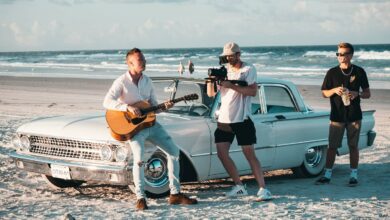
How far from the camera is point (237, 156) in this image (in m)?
8.05

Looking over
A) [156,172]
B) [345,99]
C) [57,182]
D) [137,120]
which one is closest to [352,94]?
[345,99]

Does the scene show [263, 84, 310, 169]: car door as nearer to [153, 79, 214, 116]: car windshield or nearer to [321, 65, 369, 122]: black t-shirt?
[321, 65, 369, 122]: black t-shirt

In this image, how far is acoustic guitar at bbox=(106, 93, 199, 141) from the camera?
679 centimetres

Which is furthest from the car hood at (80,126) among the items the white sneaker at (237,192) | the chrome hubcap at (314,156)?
the chrome hubcap at (314,156)

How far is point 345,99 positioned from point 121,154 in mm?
2887

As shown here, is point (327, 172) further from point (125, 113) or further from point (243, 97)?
point (125, 113)

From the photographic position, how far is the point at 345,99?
27.2ft

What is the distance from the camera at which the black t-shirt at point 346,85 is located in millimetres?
8398

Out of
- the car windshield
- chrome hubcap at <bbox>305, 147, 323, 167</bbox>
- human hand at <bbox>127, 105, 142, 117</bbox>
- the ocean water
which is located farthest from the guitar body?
the ocean water

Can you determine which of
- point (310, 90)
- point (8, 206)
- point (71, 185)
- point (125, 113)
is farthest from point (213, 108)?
point (310, 90)

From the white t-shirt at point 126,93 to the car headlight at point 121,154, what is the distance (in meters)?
0.47

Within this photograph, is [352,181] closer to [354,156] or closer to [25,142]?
[354,156]

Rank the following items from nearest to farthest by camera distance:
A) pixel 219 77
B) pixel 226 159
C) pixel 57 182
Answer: pixel 219 77, pixel 226 159, pixel 57 182

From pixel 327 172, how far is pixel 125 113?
2993mm
